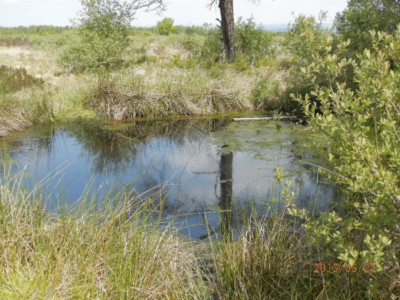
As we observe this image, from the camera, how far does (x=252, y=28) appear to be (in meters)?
14.1

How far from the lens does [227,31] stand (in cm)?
1247

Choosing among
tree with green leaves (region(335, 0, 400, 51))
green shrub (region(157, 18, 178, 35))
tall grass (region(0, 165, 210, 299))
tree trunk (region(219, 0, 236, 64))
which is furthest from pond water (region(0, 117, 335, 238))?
green shrub (region(157, 18, 178, 35))

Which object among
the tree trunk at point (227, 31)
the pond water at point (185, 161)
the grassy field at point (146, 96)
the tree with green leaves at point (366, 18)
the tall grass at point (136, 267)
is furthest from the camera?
the tree trunk at point (227, 31)

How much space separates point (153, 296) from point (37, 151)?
15.1ft

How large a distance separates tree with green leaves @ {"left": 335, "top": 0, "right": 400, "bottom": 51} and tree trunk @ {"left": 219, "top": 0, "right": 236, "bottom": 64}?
538 centimetres

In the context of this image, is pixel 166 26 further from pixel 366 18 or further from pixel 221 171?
pixel 221 171

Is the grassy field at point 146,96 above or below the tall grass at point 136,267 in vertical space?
above

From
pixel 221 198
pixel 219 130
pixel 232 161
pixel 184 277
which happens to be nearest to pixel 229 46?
pixel 219 130

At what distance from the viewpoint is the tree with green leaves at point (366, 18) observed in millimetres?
6922

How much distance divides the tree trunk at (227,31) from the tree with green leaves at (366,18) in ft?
17.6

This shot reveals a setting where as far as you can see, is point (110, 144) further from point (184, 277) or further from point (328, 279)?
point (328, 279)
